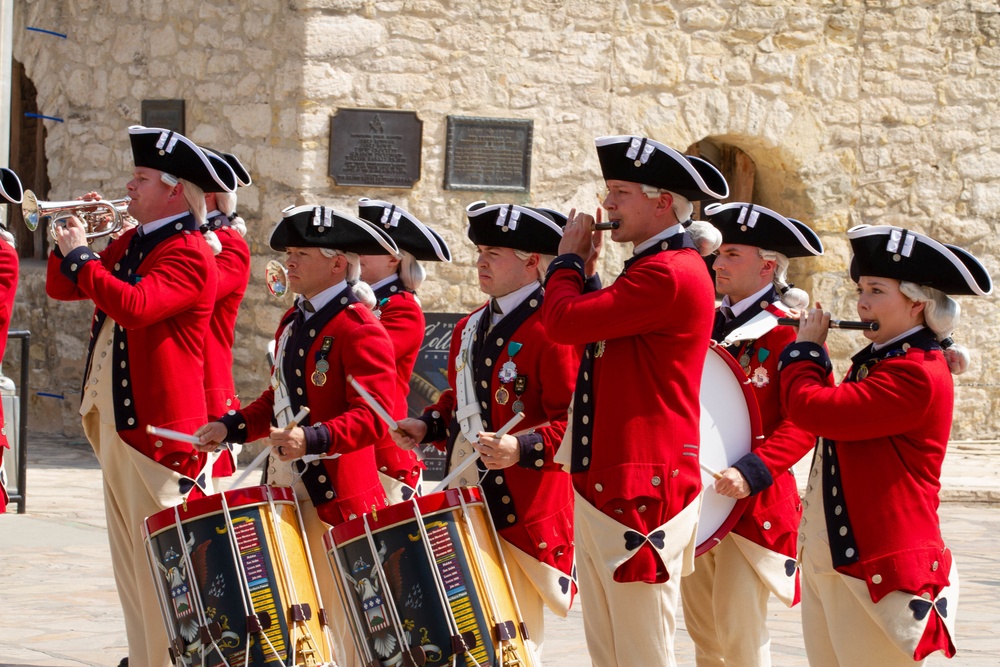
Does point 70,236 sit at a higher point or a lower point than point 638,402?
higher

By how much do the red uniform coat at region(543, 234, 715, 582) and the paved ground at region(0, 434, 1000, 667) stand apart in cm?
187

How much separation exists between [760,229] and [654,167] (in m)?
1.08

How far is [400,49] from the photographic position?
1040cm

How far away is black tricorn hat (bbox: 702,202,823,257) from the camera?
5.05m

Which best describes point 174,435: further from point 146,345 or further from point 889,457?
point 889,457

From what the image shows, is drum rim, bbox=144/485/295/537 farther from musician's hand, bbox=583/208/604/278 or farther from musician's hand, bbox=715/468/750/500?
musician's hand, bbox=715/468/750/500

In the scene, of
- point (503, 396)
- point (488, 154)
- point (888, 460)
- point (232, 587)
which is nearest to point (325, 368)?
point (503, 396)

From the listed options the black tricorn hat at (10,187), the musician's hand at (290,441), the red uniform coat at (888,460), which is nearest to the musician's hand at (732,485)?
the red uniform coat at (888,460)

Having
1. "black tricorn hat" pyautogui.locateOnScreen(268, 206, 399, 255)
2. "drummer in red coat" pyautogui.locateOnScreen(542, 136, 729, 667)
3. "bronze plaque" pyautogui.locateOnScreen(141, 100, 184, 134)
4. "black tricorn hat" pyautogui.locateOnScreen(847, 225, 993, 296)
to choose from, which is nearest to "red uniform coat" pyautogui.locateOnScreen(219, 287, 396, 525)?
"black tricorn hat" pyautogui.locateOnScreen(268, 206, 399, 255)

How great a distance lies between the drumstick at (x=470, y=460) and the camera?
4180 mm

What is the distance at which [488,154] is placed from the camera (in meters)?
10.6

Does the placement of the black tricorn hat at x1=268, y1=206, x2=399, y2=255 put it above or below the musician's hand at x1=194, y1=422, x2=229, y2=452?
above

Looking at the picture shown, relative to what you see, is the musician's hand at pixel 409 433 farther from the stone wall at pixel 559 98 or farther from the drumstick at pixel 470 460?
the stone wall at pixel 559 98

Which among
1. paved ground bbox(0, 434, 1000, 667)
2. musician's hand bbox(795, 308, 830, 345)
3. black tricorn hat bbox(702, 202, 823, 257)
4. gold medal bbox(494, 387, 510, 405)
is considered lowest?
paved ground bbox(0, 434, 1000, 667)
